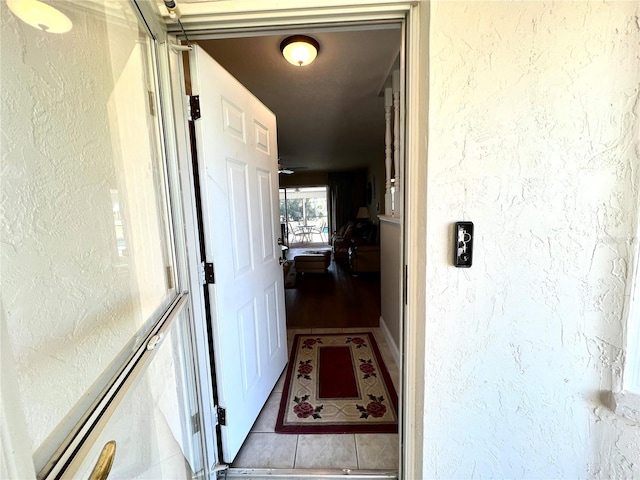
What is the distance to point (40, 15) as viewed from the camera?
558mm

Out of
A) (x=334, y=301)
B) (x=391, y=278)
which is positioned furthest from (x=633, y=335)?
(x=334, y=301)

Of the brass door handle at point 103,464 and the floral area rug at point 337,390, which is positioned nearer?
the brass door handle at point 103,464

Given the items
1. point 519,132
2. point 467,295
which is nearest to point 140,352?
point 467,295

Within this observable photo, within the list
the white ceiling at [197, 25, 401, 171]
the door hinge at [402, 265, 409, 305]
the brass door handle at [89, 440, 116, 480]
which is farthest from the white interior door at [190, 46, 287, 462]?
the door hinge at [402, 265, 409, 305]

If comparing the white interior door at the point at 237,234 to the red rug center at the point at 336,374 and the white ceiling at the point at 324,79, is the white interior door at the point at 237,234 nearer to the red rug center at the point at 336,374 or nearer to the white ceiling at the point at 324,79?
the red rug center at the point at 336,374

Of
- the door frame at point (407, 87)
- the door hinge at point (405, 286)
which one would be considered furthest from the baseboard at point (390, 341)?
the door hinge at point (405, 286)

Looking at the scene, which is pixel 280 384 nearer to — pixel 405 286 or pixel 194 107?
pixel 405 286

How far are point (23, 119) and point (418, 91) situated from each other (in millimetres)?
1034

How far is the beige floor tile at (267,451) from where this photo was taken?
1.36 m

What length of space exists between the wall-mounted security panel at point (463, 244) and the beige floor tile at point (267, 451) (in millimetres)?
1288

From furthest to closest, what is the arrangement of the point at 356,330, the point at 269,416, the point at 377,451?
1. the point at 356,330
2. the point at 269,416
3. the point at 377,451

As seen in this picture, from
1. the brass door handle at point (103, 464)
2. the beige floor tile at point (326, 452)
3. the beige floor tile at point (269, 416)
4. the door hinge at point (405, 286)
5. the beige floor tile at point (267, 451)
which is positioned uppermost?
the door hinge at point (405, 286)

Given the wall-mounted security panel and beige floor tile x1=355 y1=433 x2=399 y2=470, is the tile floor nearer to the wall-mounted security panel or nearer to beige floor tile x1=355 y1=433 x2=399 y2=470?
beige floor tile x1=355 y1=433 x2=399 y2=470

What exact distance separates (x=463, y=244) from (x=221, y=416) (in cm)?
132
